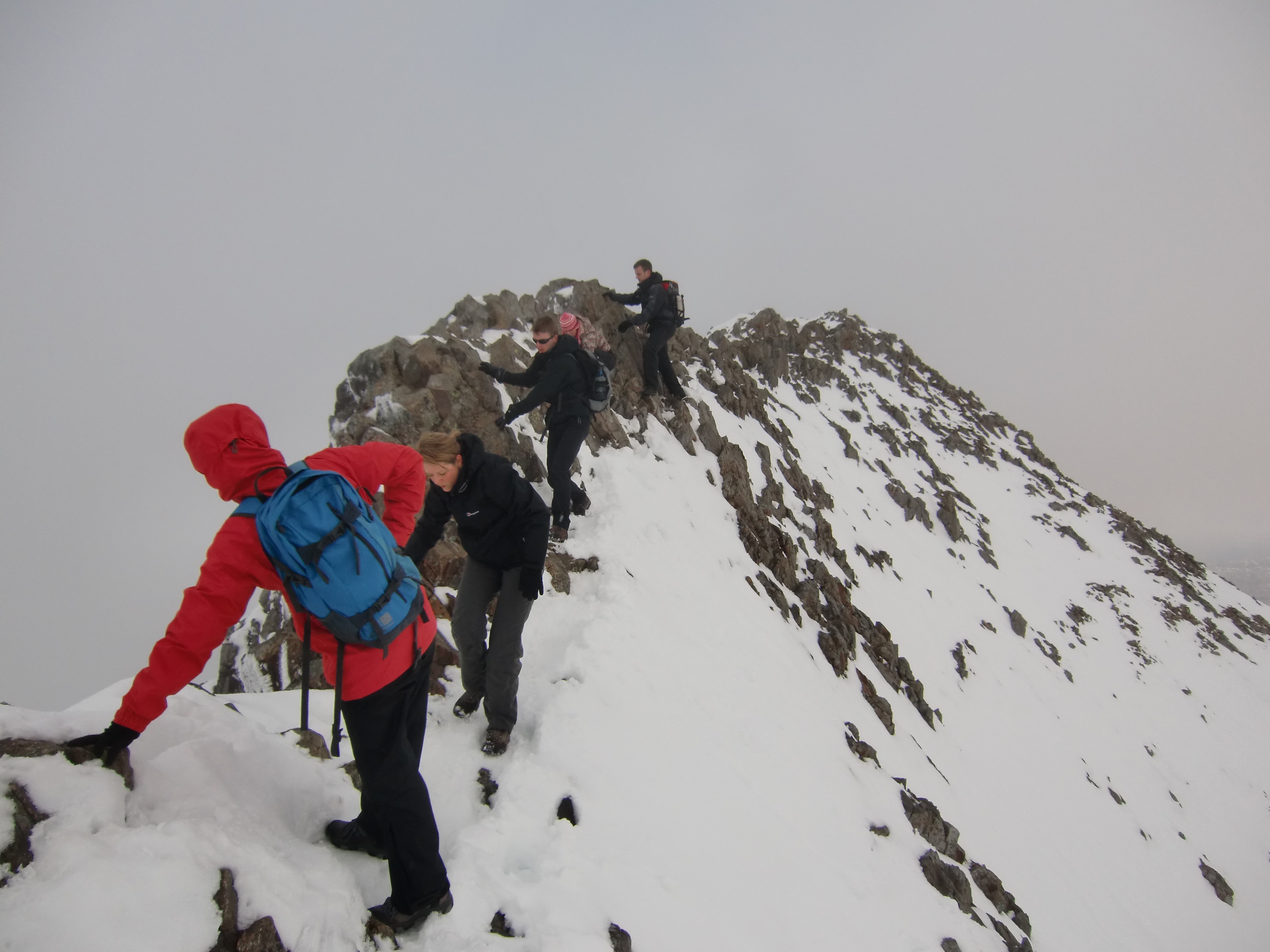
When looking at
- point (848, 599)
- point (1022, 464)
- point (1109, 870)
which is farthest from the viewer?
point (1022, 464)

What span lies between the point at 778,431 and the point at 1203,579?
43.5 metres

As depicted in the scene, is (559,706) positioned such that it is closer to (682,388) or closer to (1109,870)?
(682,388)

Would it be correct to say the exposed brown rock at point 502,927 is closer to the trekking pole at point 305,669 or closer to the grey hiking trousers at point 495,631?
the grey hiking trousers at point 495,631

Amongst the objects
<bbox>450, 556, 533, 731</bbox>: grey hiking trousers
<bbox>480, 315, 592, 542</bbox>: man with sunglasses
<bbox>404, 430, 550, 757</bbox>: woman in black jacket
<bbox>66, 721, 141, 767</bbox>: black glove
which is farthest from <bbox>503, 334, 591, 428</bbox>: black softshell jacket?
<bbox>66, 721, 141, 767</bbox>: black glove

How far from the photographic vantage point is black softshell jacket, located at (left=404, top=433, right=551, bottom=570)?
4852 millimetres

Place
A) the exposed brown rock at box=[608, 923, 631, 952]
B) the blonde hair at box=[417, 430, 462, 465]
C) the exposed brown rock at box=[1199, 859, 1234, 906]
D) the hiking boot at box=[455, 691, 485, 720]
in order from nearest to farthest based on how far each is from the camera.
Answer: the exposed brown rock at box=[608, 923, 631, 952] < the blonde hair at box=[417, 430, 462, 465] < the hiking boot at box=[455, 691, 485, 720] < the exposed brown rock at box=[1199, 859, 1234, 906]

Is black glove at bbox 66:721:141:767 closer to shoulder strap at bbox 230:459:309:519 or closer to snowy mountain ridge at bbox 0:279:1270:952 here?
snowy mountain ridge at bbox 0:279:1270:952

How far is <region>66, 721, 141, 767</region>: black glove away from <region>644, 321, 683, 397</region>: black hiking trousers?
13211mm

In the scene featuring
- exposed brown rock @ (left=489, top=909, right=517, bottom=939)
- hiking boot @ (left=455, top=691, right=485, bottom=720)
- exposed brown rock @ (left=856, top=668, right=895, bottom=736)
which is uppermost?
hiking boot @ (left=455, top=691, right=485, bottom=720)

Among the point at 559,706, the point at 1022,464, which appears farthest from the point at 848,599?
the point at 1022,464

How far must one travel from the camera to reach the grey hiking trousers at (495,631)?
510cm

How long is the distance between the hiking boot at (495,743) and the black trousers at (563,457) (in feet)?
11.4

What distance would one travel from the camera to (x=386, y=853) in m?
3.59

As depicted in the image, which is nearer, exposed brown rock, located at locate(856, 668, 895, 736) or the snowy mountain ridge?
the snowy mountain ridge
